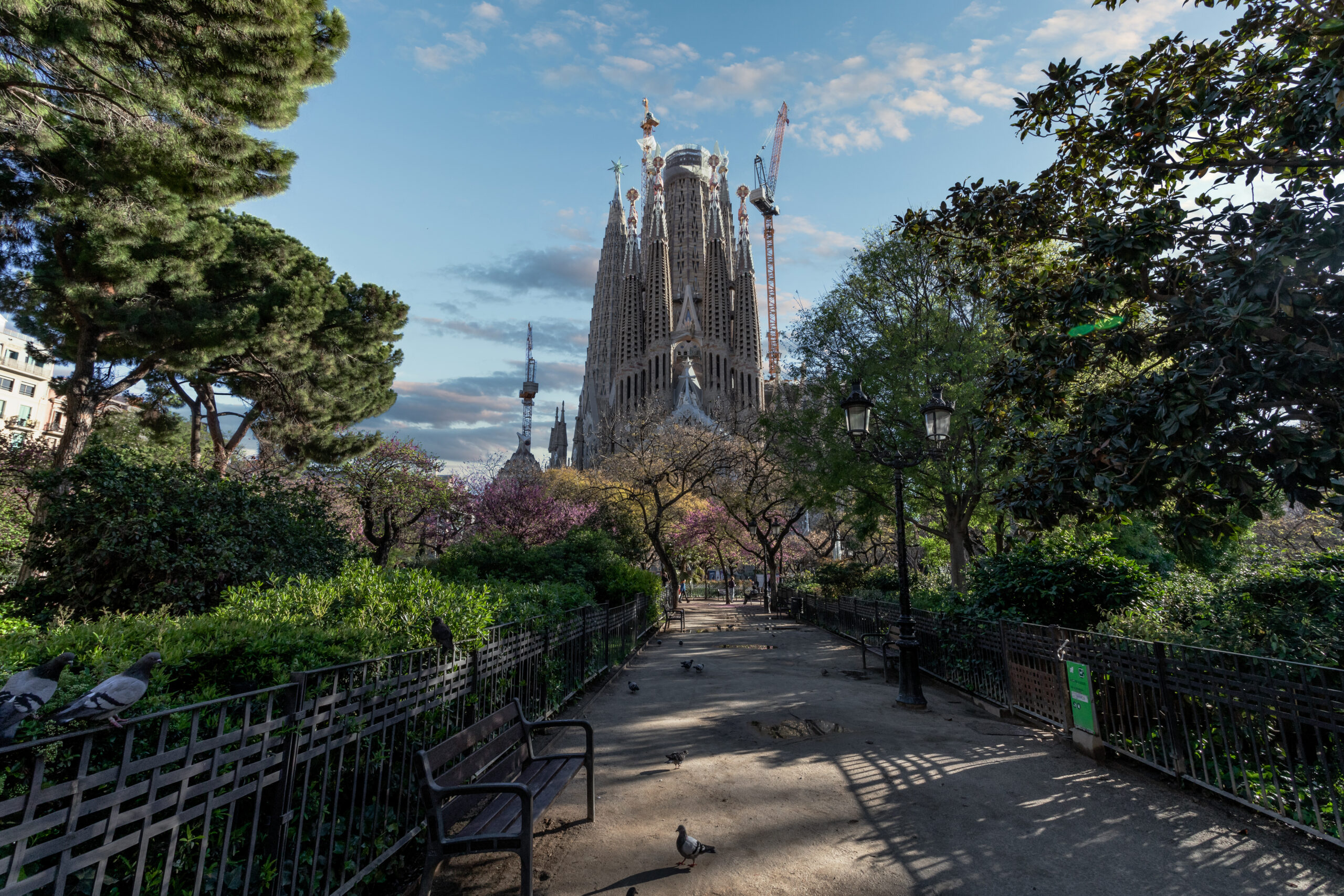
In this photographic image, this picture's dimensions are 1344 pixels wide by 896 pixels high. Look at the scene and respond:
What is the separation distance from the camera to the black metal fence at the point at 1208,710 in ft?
13.4

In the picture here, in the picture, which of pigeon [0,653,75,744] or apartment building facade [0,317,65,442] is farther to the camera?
apartment building facade [0,317,65,442]

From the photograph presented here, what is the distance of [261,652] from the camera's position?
3.64 m

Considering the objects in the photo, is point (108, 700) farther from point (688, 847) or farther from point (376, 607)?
point (376, 607)

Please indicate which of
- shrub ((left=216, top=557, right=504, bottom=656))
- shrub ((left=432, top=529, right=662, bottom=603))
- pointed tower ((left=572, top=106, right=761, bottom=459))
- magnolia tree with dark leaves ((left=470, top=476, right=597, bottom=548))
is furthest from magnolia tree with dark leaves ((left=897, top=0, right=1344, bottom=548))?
pointed tower ((left=572, top=106, right=761, bottom=459))

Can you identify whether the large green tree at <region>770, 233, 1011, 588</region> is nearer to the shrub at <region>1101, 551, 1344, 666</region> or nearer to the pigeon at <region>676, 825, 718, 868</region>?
the shrub at <region>1101, 551, 1344, 666</region>

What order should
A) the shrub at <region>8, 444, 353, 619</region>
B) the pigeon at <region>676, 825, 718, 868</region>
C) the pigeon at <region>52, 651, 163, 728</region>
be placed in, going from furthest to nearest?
the shrub at <region>8, 444, 353, 619</region> < the pigeon at <region>676, 825, 718, 868</region> < the pigeon at <region>52, 651, 163, 728</region>

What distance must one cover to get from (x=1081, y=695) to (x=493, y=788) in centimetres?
597

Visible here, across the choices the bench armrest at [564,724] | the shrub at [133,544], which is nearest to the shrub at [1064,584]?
the bench armrest at [564,724]

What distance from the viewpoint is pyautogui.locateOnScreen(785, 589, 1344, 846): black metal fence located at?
4.09 meters

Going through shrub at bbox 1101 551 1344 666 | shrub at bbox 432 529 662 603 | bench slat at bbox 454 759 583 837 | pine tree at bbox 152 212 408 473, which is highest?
pine tree at bbox 152 212 408 473

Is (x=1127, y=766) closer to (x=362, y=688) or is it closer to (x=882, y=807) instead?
(x=882, y=807)

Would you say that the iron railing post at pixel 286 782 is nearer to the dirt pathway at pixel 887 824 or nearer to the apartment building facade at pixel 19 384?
the dirt pathway at pixel 887 824

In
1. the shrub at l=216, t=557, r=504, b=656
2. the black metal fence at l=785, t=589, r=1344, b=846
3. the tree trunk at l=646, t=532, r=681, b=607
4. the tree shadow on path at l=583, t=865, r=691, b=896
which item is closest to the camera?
the tree shadow on path at l=583, t=865, r=691, b=896

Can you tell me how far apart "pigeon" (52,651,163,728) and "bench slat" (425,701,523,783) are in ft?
4.71
